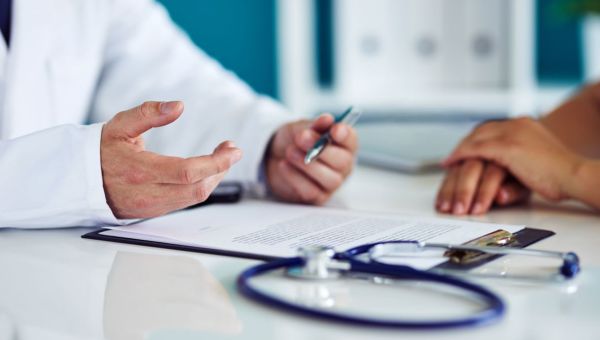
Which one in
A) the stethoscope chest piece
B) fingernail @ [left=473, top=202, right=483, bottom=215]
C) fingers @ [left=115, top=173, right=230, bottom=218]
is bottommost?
fingernail @ [left=473, top=202, right=483, bottom=215]

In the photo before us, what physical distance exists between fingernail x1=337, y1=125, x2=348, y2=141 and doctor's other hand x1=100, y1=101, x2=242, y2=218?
0.27 meters

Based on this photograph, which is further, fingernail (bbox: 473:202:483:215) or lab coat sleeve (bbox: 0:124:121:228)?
fingernail (bbox: 473:202:483:215)

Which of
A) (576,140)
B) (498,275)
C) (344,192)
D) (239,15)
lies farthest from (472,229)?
(239,15)

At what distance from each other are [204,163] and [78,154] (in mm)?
142

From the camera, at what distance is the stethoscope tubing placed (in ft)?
1.75

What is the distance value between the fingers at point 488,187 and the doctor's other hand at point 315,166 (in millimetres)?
165

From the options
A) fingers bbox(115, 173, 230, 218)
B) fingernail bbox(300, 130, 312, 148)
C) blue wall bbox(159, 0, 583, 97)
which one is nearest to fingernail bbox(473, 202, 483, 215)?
fingernail bbox(300, 130, 312, 148)

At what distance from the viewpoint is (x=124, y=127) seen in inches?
32.1

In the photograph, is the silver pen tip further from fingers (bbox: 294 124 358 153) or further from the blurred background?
the blurred background

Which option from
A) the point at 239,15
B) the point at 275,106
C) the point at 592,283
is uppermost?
the point at 239,15

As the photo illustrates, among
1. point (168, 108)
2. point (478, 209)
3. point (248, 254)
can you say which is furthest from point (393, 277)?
point (478, 209)

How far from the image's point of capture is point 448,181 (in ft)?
3.49

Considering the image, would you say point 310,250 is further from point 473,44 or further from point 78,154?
point 473,44

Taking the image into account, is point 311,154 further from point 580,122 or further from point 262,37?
point 262,37
